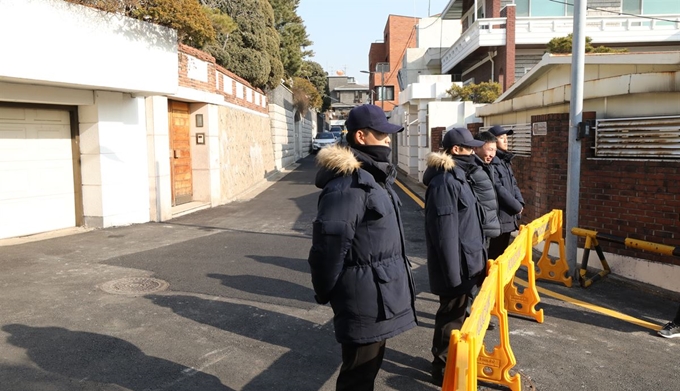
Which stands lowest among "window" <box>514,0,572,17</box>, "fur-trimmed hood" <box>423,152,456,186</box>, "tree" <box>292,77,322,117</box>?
"fur-trimmed hood" <box>423,152,456,186</box>

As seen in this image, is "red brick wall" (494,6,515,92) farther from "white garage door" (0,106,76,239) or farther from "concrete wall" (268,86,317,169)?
"white garage door" (0,106,76,239)

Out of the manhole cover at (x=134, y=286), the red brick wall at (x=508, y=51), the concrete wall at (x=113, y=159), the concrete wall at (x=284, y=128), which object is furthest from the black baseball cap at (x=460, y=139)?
the concrete wall at (x=284, y=128)

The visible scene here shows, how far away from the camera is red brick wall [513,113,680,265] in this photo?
6238 millimetres

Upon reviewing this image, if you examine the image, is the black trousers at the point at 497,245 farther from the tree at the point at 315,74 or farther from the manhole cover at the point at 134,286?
the tree at the point at 315,74

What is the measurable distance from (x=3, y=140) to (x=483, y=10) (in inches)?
922

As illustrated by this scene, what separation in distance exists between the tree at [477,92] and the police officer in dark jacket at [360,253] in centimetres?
1641

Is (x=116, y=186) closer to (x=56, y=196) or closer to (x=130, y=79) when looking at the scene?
(x=56, y=196)

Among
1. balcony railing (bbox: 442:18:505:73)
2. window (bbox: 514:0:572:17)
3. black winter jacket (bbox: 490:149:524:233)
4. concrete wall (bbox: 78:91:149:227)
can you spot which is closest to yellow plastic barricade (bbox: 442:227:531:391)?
black winter jacket (bbox: 490:149:524:233)

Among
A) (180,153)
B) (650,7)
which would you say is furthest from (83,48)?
(650,7)

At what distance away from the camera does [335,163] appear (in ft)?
9.48

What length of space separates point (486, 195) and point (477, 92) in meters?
14.4

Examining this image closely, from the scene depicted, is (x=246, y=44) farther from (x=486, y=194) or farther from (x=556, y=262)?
(x=486, y=194)

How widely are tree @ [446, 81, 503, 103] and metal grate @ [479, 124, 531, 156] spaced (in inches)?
343

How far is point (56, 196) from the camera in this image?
9688 millimetres
